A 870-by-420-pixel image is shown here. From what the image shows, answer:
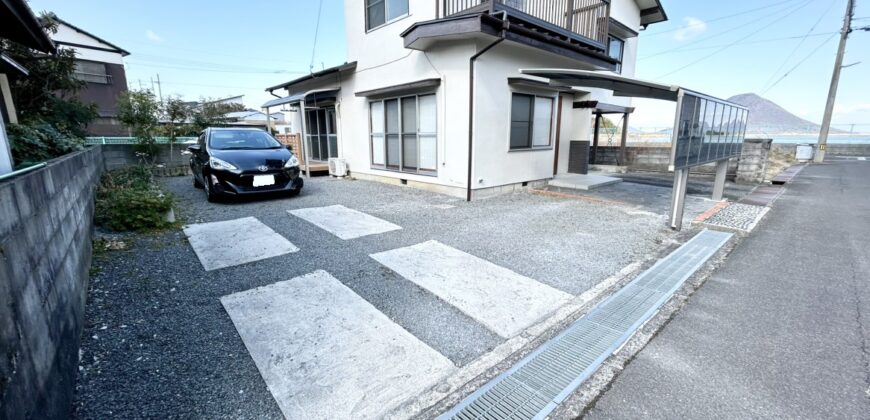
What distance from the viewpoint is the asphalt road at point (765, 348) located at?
5.85 feet

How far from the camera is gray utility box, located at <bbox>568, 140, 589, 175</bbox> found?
9.77 metres

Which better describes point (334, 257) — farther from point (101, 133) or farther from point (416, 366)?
point (101, 133)

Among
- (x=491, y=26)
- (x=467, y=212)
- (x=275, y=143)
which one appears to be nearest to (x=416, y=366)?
(x=467, y=212)

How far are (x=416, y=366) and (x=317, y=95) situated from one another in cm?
968

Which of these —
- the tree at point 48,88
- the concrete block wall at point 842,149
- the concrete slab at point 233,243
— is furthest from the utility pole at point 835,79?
the tree at point 48,88

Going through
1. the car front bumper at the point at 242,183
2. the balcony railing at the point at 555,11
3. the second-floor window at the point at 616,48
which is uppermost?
the second-floor window at the point at 616,48

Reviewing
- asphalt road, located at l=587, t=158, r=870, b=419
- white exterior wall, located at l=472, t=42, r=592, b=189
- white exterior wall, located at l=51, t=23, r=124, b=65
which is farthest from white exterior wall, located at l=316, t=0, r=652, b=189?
white exterior wall, located at l=51, t=23, r=124, b=65

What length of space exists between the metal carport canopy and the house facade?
3.89 ft

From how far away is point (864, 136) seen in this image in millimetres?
26719

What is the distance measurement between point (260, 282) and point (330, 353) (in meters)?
1.32

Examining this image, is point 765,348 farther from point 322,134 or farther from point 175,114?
point 175,114

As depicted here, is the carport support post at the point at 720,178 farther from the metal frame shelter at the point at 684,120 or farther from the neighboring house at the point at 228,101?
the neighboring house at the point at 228,101

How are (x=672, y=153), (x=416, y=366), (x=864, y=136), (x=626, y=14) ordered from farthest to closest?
(x=864, y=136) → (x=626, y=14) → (x=672, y=153) → (x=416, y=366)

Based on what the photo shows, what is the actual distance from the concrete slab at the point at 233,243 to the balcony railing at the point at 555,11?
483 centimetres
